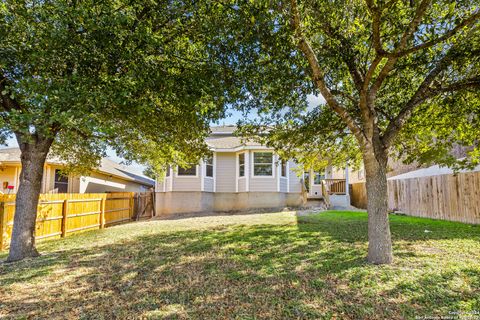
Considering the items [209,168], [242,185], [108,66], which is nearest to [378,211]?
[108,66]

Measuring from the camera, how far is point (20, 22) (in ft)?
15.9

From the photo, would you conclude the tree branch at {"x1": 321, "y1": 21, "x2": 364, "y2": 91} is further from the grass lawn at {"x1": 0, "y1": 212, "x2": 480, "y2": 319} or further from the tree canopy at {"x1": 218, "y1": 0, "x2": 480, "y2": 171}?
the grass lawn at {"x1": 0, "y1": 212, "x2": 480, "y2": 319}

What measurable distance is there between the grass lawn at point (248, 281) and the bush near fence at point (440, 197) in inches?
144

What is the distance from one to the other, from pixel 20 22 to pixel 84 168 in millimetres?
5670

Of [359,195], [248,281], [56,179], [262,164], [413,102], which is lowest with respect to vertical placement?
[248,281]

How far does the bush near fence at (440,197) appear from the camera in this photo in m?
9.93

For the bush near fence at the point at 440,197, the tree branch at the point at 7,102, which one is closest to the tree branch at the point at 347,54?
the bush near fence at the point at 440,197

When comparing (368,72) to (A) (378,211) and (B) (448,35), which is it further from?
(A) (378,211)

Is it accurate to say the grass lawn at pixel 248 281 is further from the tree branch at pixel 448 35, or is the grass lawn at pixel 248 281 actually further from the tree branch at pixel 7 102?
the tree branch at pixel 448 35

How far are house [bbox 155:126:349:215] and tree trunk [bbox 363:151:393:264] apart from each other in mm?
11110

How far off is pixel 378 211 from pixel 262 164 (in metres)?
12.0

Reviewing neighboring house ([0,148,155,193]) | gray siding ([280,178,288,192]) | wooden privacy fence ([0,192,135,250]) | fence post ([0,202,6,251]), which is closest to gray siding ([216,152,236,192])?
gray siding ([280,178,288,192])

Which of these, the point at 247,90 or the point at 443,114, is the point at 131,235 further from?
the point at 443,114

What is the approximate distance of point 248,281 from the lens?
175 inches
